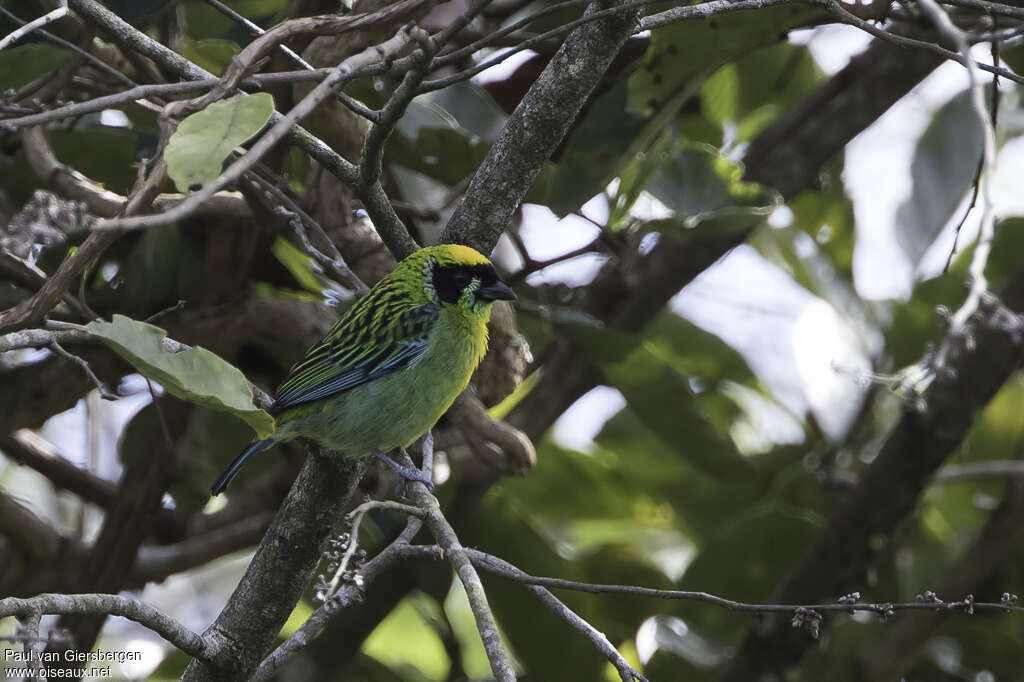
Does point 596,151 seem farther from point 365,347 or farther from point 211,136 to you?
point 211,136

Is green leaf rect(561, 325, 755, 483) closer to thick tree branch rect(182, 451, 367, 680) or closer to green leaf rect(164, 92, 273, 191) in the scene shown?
thick tree branch rect(182, 451, 367, 680)

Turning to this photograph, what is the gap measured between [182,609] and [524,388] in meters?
2.73

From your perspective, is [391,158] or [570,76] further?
[391,158]

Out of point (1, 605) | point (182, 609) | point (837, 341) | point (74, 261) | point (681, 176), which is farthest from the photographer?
point (182, 609)

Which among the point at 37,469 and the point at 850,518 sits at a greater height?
the point at 37,469

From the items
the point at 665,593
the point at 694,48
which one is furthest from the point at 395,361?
the point at 665,593

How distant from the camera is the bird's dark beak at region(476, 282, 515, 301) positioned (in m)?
3.16

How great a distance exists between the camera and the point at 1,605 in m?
1.65

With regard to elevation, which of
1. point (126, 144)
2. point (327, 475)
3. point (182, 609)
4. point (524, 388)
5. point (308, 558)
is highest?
point (126, 144)

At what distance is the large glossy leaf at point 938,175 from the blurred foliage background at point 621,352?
0.04 ft

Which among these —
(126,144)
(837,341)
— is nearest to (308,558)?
(126,144)

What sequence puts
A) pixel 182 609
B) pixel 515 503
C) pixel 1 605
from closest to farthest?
pixel 1 605 → pixel 515 503 → pixel 182 609

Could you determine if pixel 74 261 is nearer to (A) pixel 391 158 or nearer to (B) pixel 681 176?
(A) pixel 391 158

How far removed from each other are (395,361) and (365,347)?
104 millimetres
